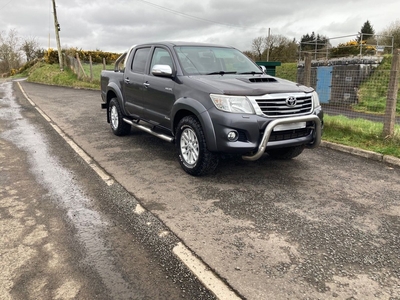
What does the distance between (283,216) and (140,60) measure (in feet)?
13.4

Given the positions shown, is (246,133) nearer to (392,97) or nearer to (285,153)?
(285,153)

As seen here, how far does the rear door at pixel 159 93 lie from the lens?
5.19 m

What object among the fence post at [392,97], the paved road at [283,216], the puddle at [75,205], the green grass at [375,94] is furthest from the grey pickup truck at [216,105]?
the green grass at [375,94]

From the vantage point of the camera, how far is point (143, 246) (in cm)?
300

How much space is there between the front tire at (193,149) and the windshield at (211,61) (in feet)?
2.82

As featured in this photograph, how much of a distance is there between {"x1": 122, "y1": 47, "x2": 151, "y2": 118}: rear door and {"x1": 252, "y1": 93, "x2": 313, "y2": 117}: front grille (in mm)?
2499

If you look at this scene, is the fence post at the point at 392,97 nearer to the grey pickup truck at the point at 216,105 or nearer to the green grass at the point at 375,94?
the grey pickup truck at the point at 216,105

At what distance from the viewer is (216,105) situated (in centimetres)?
425

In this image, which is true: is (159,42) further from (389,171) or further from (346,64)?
(346,64)

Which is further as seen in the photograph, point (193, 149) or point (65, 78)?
point (65, 78)

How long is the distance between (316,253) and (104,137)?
18.3 ft

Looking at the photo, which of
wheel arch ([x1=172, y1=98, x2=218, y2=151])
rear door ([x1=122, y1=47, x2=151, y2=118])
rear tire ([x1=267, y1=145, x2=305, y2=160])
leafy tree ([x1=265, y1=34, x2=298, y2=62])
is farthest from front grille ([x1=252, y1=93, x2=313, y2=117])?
leafy tree ([x1=265, y1=34, x2=298, y2=62])

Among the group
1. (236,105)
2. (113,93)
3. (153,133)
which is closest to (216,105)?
(236,105)

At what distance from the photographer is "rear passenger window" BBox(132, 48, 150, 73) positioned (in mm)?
6128
